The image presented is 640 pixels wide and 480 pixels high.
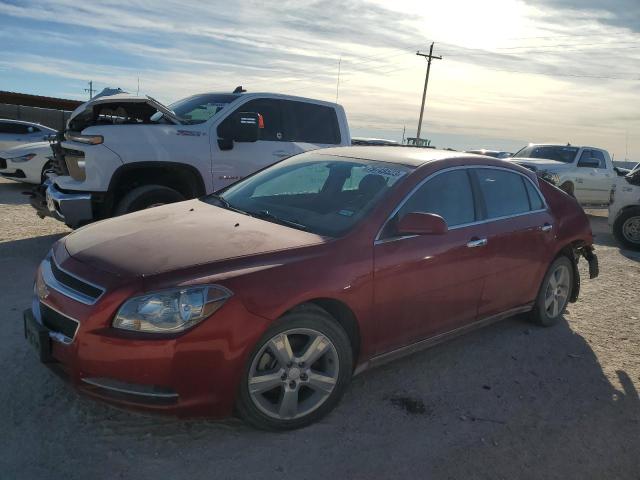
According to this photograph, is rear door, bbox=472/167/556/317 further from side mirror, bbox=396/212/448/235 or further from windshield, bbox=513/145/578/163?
windshield, bbox=513/145/578/163

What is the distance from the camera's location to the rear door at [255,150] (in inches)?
272

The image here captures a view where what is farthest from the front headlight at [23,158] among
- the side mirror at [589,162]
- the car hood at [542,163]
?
the side mirror at [589,162]

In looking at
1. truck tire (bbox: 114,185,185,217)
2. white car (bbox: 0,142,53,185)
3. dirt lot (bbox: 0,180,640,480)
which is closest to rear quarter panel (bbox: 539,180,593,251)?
dirt lot (bbox: 0,180,640,480)

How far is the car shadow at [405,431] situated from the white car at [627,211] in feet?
22.5

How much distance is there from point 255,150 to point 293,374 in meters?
4.45

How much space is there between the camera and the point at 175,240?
3.36 metres

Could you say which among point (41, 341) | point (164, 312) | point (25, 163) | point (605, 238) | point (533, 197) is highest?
point (533, 197)

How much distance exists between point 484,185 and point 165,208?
2.48 metres

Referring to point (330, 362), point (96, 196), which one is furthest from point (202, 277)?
point (96, 196)

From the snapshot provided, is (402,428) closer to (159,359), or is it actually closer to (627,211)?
(159,359)

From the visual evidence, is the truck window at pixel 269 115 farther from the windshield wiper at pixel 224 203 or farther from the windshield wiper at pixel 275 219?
the windshield wiper at pixel 275 219

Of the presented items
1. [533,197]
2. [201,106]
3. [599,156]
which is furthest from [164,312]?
[599,156]

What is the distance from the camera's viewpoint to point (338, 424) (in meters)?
3.40

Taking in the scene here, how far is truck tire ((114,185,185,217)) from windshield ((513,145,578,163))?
11.1 m
